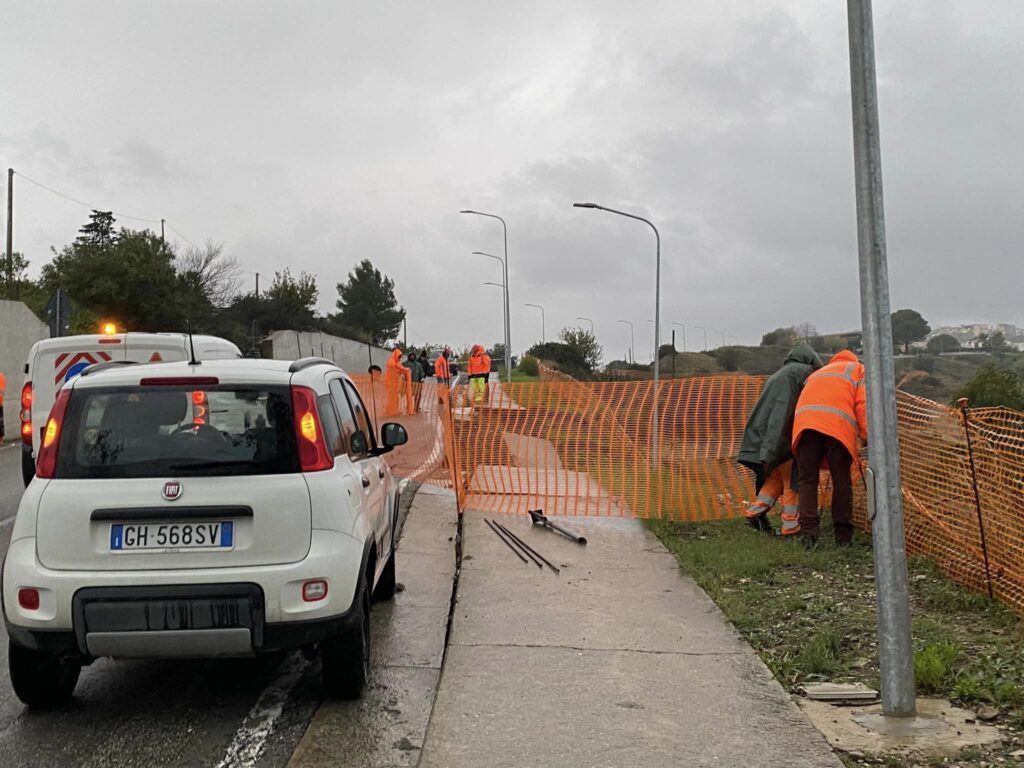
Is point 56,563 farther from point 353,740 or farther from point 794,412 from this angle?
point 794,412

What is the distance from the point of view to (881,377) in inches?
180

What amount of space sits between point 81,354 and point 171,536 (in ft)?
22.0

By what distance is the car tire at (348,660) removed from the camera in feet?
15.5

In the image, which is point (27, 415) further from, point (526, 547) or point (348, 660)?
point (348, 660)

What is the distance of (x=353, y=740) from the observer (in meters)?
4.45

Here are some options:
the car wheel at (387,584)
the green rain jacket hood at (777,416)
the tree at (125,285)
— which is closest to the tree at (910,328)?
the green rain jacket hood at (777,416)

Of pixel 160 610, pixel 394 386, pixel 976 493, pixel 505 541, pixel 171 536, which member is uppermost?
pixel 394 386

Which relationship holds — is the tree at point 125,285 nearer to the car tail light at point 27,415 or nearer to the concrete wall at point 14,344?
the concrete wall at point 14,344

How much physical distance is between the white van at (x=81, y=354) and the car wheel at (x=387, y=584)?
4.29 meters

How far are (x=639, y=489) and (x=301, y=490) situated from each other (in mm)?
6661

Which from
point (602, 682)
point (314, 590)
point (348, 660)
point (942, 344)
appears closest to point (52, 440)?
Result: point (314, 590)

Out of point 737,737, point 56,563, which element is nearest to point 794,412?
point 737,737

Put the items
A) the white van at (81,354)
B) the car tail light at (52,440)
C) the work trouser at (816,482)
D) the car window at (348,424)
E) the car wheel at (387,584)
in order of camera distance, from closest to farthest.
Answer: the car tail light at (52,440) < the car window at (348,424) < the car wheel at (387,584) < the work trouser at (816,482) < the white van at (81,354)

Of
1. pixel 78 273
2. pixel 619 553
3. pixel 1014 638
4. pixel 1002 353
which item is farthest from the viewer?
A: pixel 78 273
